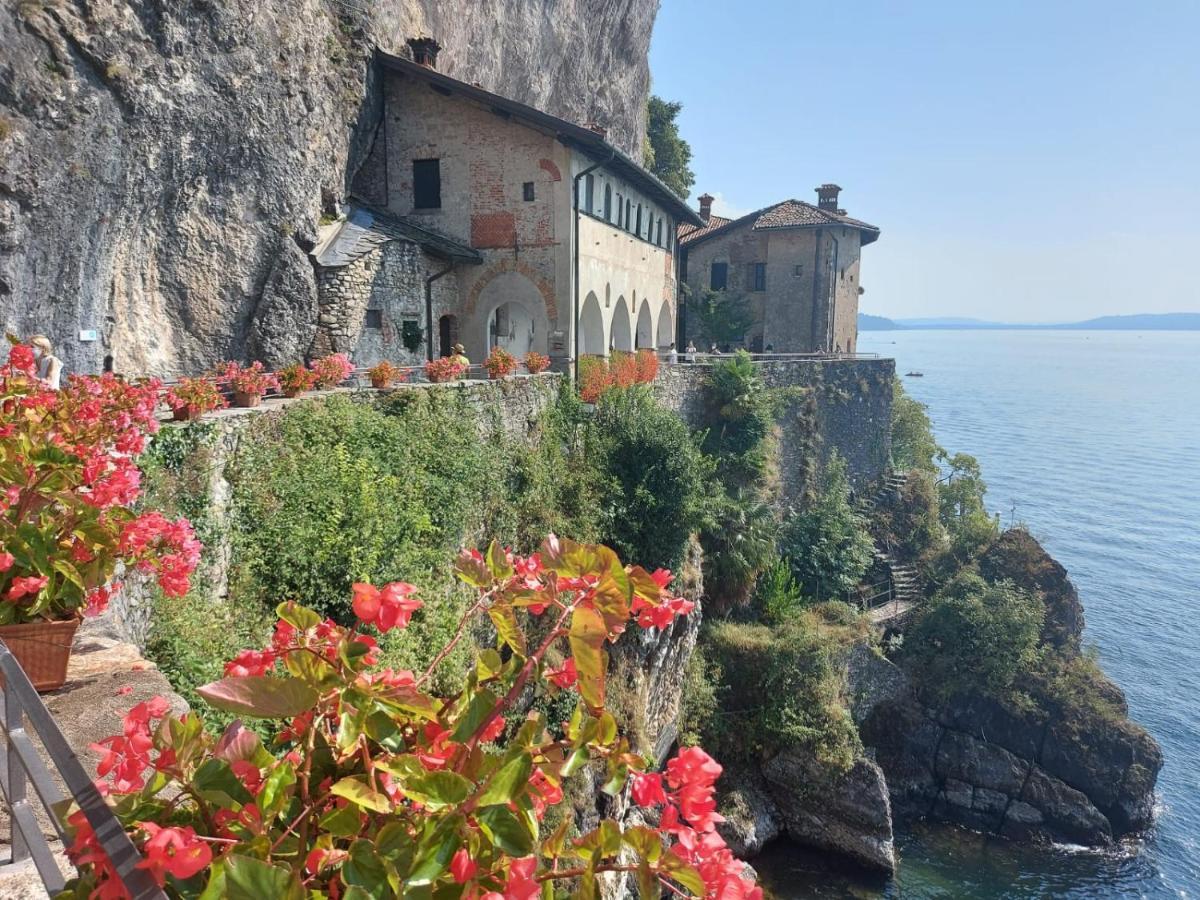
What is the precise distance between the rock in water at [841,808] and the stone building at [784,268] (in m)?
20.8

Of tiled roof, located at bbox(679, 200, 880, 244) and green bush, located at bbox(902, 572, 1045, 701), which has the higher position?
tiled roof, located at bbox(679, 200, 880, 244)

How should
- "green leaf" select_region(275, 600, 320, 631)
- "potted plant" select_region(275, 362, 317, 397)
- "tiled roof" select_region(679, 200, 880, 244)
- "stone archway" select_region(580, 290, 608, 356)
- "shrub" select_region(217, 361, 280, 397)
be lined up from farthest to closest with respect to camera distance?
"tiled roof" select_region(679, 200, 880, 244) < "stone archway" select_region(580, 290, 608, 356) < "potted plant" select_region(275, 362, 317, 397) < "shrub" select_region(217, 361, 280, 397) < "green leaf" select_region(275, 600, 320, 631)

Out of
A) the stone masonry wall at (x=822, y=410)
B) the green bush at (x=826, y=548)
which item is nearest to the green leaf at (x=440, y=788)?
the stone masonry wall at (x=822, y=410)

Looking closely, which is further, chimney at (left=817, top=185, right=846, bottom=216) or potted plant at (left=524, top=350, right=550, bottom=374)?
chimney at (left=817, top=185, right=846, bottom=216)

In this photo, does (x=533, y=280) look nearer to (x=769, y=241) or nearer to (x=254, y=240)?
(x=254, y=240)

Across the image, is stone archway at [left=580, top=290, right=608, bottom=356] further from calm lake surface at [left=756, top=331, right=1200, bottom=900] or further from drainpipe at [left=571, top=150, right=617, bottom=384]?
calm lake surface at [left=756, top=331, right=1200, bottom=900]

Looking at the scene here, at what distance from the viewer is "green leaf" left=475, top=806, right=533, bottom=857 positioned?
67.0 inches

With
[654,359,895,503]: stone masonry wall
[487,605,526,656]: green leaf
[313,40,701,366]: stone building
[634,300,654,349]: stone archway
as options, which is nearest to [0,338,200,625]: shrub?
[487,605,526,656]: green leaf

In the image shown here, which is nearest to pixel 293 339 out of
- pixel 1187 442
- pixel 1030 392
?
pixel 1187 442

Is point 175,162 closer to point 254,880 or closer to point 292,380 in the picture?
point 292,380

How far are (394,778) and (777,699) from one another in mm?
18673

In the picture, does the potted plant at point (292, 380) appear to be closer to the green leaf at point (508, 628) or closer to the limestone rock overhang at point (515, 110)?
the green leaf at point (508, 628)

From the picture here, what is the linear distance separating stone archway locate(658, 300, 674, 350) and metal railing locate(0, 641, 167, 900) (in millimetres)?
28649

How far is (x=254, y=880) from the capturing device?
4.92 ft
